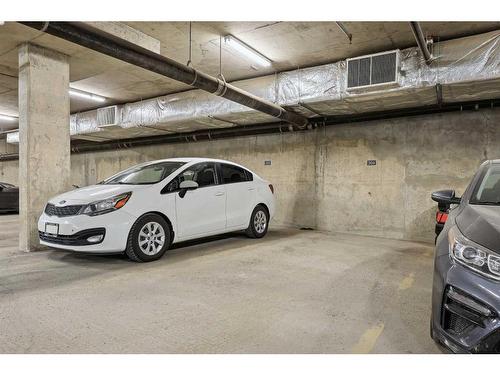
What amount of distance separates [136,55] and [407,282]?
3.91 m

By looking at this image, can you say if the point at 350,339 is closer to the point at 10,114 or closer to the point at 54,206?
the point at 54,206

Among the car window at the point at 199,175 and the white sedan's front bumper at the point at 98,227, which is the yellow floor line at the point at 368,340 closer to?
the white sedan's front bumper at the point at 98,227

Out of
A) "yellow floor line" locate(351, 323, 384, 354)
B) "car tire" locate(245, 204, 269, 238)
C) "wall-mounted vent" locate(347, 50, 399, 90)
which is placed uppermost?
"wall-mounted vent" locate(347, 50, 399, 90)

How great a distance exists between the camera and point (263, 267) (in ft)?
13.2

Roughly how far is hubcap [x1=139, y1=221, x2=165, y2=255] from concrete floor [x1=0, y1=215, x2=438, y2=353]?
216 millimetres

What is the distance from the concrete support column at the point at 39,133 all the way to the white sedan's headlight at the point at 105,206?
1.44m

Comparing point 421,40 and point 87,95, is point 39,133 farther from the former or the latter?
point 421,40

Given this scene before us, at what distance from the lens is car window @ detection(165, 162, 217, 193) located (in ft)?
15.0

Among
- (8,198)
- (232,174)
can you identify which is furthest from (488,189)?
(8,198)

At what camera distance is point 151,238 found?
164 inches

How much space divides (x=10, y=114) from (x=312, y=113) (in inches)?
379

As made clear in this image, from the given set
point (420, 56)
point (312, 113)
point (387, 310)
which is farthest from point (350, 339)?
point (312, 113)

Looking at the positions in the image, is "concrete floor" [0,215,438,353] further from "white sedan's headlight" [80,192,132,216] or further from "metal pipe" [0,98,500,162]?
"metal pipe" [0,98,500,162]

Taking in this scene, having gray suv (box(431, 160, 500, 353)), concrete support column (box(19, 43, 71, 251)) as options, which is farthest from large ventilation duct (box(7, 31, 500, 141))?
gray suv (box(431, 160, 500, 353))
